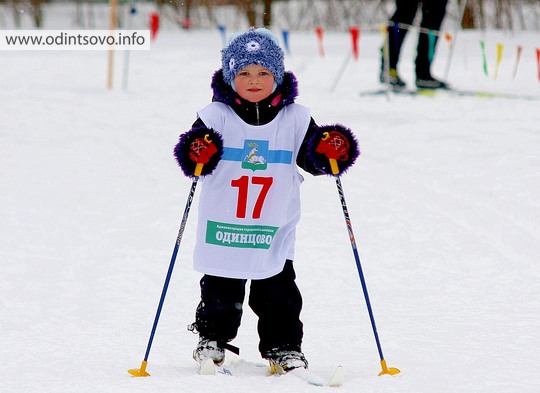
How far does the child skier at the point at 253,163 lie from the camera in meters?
3.42

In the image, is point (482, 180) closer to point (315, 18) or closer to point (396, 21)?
point (396, 21)

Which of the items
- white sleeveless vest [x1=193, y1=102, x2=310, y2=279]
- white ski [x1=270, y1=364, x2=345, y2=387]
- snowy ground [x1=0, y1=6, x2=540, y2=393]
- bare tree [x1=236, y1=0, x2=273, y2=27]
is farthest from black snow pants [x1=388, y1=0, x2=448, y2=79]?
bare tree [x1=236, y1=0, x2=273, y2=27]

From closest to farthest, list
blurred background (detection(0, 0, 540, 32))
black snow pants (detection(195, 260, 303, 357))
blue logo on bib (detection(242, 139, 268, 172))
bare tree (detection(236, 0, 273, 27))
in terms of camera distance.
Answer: blue logo on bib (detection(242, 139, 268, 172))
black snow pants (detection(195, 260, 303, 357))
bare tree (detection(236, 0, 273, 27))
blurred background (detection(0, 0, 540, 32))

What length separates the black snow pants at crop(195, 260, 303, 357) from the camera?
3.57 metres

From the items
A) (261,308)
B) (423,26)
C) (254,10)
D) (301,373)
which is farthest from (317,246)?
(254,10)

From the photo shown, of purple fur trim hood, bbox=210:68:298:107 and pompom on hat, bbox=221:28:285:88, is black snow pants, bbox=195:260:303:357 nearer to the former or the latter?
purple fur trim hood, bbox=210:68:298:107

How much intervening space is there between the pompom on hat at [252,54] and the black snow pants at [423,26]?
7053 mm

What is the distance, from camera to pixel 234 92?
3488 millimetres

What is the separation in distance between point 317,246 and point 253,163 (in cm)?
253

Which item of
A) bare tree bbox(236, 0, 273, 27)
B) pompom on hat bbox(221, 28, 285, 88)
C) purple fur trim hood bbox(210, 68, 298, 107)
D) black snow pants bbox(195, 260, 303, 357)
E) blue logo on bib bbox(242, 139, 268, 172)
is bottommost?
black snow pants bbox(195, 260, 303, 357)

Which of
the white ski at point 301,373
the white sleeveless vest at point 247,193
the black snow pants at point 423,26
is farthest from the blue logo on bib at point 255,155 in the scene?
the black snow pants at point 423,26

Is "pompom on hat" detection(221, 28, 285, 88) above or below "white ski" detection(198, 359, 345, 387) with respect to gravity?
above

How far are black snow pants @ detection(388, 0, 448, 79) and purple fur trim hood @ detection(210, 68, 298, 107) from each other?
705cm

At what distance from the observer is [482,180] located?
7.01 metres
